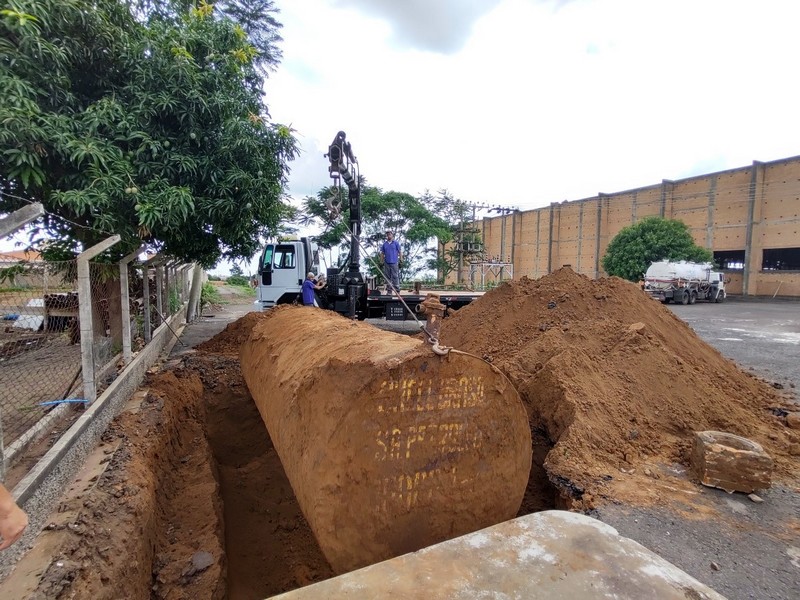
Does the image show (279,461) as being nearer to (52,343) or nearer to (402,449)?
(52,343)

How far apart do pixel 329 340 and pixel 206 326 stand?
10.8m

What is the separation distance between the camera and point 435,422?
7.48 feet

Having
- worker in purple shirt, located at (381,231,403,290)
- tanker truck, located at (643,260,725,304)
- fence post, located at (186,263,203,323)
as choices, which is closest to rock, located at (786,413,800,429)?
worker in purple shirt, located at (381,231,403,290)

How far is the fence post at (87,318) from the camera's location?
3.80 m

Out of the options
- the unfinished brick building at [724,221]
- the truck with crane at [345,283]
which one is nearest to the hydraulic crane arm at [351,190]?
the truck with crane at [345,283]

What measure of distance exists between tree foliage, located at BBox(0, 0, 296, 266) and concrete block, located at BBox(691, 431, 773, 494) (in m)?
5.33

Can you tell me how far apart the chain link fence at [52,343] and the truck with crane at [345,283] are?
4.03m

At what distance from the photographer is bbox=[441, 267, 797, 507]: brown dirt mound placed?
3.79m

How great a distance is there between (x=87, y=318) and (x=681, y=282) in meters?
26.5

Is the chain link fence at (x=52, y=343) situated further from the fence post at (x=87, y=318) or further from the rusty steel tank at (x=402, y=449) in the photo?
the rusty steel tank at (x=402, y=449)

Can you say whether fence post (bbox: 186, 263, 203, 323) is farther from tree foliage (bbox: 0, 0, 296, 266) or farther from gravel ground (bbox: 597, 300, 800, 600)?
gravel ground (bbox: 597, 300, 800, 600)

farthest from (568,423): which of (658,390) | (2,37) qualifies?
(2,37)

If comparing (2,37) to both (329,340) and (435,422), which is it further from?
(435,422)

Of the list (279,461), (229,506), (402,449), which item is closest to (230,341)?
(279,461)
